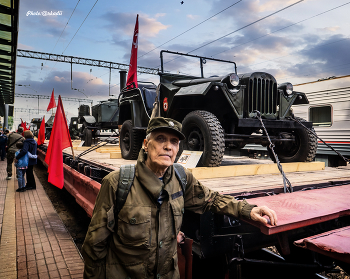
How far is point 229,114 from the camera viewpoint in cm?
462

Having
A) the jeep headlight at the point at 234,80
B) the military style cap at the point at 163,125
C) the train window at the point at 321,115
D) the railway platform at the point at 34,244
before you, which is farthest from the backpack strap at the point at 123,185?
the train window at the point at 321,115

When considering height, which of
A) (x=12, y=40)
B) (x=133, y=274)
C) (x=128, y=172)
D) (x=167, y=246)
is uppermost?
(x=12, y=40)

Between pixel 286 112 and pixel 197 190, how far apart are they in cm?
329

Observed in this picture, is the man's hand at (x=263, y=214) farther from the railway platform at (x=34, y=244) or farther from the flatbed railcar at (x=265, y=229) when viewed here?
the railway platform at (x=34, y=244)

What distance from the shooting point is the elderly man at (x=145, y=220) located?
164cm

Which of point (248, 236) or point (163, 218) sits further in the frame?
point (248, 236)

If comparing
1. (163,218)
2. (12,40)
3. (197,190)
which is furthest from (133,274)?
(12,40)

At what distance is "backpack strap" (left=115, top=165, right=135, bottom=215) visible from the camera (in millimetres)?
1648

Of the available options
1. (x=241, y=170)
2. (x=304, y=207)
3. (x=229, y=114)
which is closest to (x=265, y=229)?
(x=304, y=207)

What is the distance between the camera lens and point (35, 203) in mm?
6219

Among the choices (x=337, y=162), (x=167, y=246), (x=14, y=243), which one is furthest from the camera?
(x=337, y=162)

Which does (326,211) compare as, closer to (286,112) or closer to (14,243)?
(286,112)

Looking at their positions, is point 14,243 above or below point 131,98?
below

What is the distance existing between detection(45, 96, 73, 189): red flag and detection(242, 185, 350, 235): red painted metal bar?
131 inches
